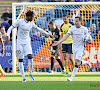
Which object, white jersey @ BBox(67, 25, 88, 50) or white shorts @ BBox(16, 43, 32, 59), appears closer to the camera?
white shorts @ BBox(16, 43, 32, 59)

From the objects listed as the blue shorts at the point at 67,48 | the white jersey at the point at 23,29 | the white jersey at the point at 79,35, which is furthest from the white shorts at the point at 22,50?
the blue shorts at the point at 67,48

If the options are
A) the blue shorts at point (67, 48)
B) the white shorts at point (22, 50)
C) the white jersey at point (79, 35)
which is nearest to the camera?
the white shorts at point (22, 50)

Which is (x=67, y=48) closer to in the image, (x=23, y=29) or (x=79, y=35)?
(x=79, y=35)

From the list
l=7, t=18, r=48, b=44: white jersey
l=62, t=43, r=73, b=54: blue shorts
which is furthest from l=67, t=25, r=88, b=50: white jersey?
l=62, t=43, r=73, b=54: blue shorts

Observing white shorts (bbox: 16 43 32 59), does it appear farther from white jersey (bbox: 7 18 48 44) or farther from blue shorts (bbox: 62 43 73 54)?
blue shorts (bbox: 62 43 73 54)

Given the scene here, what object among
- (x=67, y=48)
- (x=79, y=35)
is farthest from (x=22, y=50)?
(x=67, y=48)

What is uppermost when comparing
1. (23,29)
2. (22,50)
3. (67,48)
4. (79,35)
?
(23,29)

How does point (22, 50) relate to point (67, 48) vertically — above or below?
above

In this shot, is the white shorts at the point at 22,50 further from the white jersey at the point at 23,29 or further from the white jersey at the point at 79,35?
the white jersey at the point at 79,35

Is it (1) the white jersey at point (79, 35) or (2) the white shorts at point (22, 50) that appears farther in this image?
(1) the white jersey at point (79, 35)

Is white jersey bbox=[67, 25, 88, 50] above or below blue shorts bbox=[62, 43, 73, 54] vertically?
above

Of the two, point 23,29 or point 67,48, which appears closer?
point 23,29
